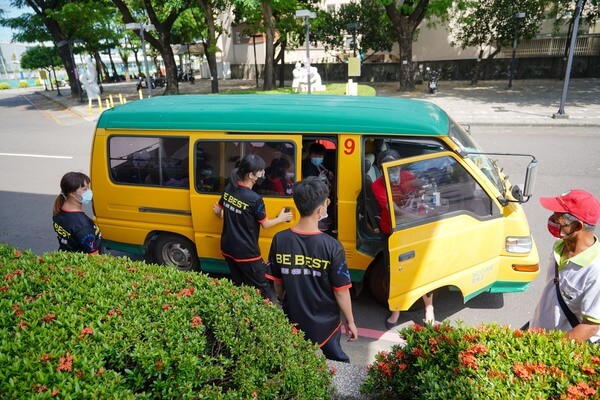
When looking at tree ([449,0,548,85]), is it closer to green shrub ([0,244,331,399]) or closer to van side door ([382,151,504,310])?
van side door ([382,151,504,310])

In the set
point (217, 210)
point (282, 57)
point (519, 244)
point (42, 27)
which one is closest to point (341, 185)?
point (217, 210)

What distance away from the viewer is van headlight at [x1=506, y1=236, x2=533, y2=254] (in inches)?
171

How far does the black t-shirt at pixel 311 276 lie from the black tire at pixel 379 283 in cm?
156

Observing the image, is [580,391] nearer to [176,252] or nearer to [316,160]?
[316,160]

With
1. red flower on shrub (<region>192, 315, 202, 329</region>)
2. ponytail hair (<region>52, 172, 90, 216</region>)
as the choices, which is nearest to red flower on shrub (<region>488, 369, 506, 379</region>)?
red flower on shrub (<region>192, 315, 202, 329</region>)

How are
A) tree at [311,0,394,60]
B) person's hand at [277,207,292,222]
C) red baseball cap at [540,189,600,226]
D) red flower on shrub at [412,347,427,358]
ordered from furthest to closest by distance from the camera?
tree at [311,0,394,60]
person's hand at [277,207,292,222]
red baseball cap at [540,189,600,226]
red flower on shrub at [412,347,427,358]

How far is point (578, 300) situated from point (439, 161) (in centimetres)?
181

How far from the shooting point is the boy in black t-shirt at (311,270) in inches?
117

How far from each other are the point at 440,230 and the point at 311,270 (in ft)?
5.43

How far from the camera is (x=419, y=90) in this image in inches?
1014

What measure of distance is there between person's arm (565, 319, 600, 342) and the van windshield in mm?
1970

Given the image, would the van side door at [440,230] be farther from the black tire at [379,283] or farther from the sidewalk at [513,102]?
the sidewalk at [513,102]

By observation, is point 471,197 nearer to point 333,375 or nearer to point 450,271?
point 450,271

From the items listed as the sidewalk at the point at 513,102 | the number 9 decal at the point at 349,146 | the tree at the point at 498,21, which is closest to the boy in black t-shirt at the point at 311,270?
the number 9 decal at the point at 349,146
